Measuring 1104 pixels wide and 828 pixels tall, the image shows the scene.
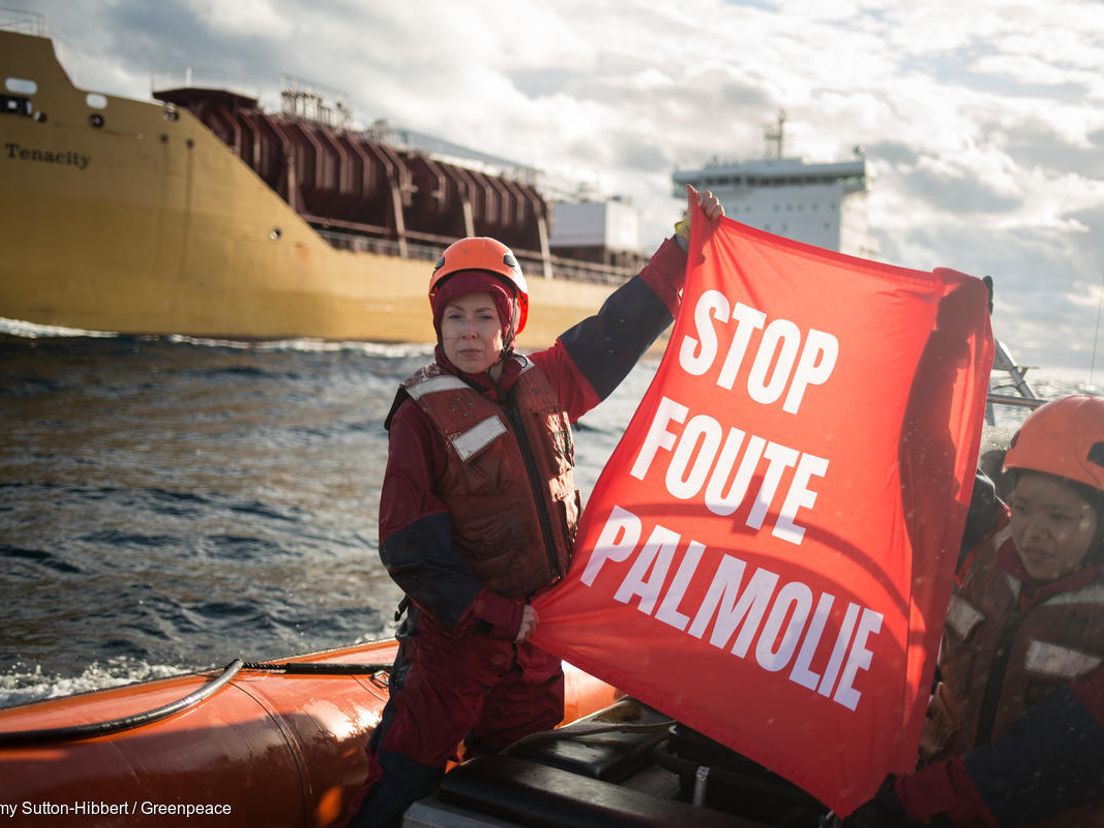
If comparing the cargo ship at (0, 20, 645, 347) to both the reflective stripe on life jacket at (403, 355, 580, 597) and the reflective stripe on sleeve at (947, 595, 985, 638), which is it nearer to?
the reflective stripe on life jacket at (403, 355, 580, 597)

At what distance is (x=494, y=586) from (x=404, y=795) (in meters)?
0.55

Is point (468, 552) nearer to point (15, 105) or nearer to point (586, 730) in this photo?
point (586, 730)

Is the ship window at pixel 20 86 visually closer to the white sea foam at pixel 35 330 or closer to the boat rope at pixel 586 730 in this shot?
the white sea foam at pixel 35 330

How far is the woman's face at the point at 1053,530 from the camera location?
1.86m

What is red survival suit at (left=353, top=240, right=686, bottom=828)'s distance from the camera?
7.20 ft

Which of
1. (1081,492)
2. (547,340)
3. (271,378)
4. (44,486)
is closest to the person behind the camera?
(1081,492)

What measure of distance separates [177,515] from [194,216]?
1392 cm

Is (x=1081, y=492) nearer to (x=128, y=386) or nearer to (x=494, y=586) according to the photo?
(x=494, y=586)

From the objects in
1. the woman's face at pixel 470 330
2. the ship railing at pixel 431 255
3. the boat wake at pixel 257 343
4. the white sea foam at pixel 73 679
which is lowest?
the white sea foam at pixel 73 679

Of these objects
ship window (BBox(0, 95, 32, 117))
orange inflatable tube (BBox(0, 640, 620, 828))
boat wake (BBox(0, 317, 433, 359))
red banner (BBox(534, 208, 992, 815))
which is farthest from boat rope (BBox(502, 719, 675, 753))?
ship window (BBox(0, 95, 32, 117))

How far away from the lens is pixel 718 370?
229 centimetres

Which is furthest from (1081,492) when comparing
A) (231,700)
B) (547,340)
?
(547,340)

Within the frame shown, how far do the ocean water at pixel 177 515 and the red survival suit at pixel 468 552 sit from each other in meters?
1.83

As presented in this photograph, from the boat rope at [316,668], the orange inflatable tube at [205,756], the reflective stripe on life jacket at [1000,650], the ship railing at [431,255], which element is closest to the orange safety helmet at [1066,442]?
the reflective stripe on life jacket at [1000,650]
